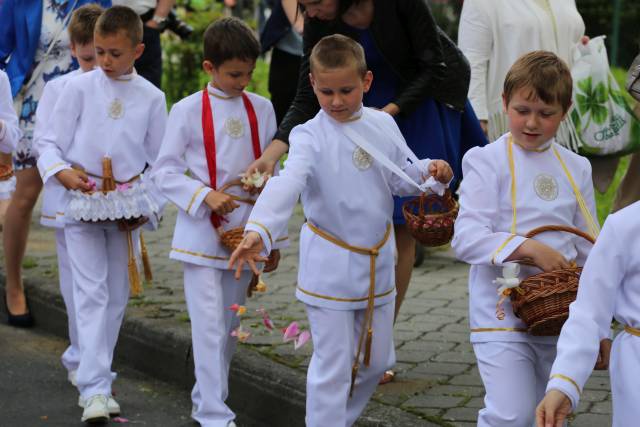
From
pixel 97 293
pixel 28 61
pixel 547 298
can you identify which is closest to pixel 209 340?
pixel 97 293

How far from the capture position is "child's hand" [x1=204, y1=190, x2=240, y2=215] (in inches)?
220

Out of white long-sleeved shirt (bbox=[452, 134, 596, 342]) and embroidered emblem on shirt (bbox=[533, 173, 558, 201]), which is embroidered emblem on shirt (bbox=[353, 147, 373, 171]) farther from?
embroidered emblem on shirt (bbox=[533, 173, 558, 201])

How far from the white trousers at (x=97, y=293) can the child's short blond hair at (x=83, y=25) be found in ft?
3.22

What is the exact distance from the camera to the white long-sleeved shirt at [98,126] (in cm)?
623

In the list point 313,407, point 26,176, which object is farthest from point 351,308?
point 26,176

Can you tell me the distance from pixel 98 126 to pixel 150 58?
2312 mm

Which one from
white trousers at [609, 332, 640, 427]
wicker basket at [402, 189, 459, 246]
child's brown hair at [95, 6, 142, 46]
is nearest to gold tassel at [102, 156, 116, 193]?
child's brown hair at [95, 6, 142, 46]

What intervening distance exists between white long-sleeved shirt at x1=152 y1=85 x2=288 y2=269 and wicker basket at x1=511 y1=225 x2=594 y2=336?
1839 millimetres

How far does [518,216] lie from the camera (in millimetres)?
4504

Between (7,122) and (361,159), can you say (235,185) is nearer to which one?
(361,159)

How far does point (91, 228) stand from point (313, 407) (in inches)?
68.9

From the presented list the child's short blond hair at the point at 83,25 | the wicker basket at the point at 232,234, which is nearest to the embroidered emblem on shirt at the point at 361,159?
the wicker basket at the point at 232,234

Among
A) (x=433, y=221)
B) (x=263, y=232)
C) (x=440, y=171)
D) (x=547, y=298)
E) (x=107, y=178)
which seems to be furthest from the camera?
(x=107, y=178)

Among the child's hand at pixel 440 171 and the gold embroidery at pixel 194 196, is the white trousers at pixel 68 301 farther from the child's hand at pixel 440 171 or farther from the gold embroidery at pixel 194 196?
the child's hand at pixel 440 171
